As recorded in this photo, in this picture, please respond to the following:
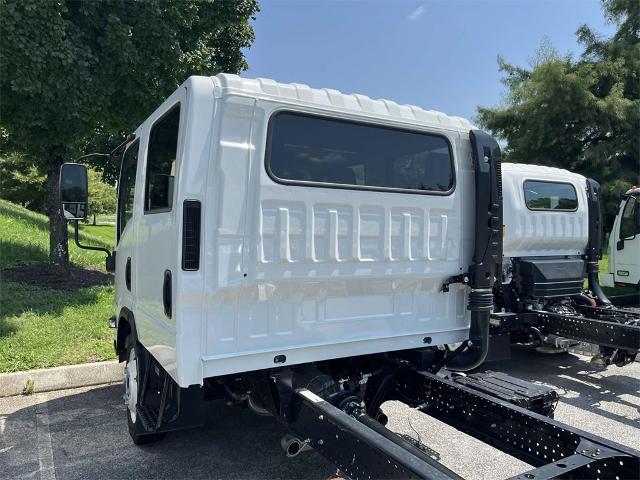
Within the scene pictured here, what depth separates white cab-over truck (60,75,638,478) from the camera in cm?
257

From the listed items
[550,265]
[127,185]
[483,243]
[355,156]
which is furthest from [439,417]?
[550,265]

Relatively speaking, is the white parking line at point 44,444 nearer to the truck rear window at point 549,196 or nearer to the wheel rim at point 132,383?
the wheel rim at point 132,383

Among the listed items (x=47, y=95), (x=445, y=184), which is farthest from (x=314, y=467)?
(x=47, y=95)

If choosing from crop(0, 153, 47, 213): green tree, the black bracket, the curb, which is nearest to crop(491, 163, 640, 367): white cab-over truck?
the black bracket

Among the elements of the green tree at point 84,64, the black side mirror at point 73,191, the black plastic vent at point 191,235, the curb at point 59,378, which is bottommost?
the curb at point 59,378

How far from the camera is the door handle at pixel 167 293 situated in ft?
9.00

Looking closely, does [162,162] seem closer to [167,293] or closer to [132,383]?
[167,293]

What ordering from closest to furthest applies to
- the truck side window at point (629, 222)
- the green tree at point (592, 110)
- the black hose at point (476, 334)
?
1. the black hose at point (476, 334)
2. the truck side window at point (629, 222)
3. the green tree at point (592, 110)

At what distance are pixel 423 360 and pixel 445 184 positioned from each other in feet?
3.90

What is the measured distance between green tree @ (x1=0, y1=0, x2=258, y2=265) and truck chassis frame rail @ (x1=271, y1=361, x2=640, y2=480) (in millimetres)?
5862

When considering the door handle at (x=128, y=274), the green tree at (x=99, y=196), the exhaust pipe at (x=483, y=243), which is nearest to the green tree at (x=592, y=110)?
the exhaust pipe at (x=483, y=243)

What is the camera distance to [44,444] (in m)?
3.88

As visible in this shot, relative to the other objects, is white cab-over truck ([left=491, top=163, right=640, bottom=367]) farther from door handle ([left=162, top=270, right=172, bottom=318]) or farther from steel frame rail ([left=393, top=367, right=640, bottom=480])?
door handle ([left=162, top=270, right=172, bottom=318])

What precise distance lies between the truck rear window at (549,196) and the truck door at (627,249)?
2.76m
